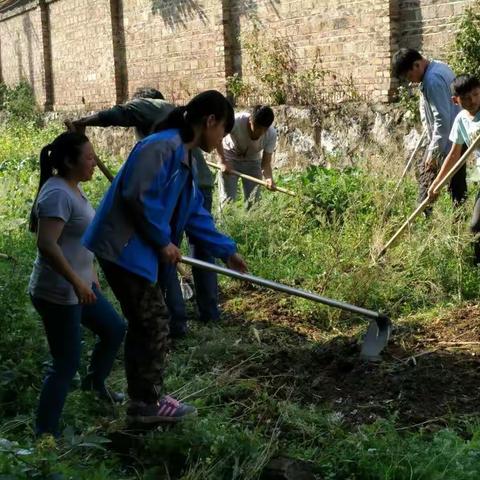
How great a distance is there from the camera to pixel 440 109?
7.29 m

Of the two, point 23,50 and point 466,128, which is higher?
point 23,50

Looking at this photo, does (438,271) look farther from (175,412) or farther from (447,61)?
(447,61)

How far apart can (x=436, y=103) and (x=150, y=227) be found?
4.40 m

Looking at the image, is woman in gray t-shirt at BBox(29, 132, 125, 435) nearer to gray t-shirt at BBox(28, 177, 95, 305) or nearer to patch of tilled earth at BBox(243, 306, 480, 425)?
gray t-shirt at BBox(28, 177, 95, 305)

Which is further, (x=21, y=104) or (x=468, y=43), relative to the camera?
(x=21, y=104)

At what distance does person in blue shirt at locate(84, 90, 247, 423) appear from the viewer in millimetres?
3672

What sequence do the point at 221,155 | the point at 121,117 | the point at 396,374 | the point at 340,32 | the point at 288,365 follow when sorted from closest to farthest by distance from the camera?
the point at 396,374, the point at 288,365, the point at 121,117, the point at 221,155, the point at 340,32

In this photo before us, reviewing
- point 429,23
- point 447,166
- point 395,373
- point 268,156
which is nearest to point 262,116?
point 268,156

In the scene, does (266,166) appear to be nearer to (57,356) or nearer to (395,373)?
(395,373)

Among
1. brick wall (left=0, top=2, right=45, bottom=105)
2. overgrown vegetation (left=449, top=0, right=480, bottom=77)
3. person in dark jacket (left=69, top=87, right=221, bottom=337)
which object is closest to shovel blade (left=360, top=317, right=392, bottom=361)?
person in dark jacket (left=69, top=87, right=221, bottom=337)

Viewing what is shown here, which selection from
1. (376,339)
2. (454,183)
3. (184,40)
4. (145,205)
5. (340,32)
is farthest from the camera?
(184,40)

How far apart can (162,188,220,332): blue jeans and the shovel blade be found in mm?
1390

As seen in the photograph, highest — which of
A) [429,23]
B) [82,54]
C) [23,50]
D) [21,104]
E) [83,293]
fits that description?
[23,50]

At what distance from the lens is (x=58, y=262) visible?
393 cm
